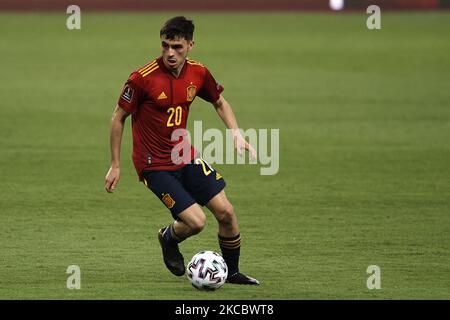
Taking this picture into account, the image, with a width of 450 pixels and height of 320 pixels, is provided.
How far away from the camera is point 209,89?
10.5 meters

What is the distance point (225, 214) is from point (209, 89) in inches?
46.8

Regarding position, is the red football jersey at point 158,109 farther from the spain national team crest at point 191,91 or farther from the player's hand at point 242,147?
the player's hand at point 242,147

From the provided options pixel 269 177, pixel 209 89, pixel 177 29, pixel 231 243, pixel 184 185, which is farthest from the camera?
pixel 269 177

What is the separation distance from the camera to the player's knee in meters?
10.1

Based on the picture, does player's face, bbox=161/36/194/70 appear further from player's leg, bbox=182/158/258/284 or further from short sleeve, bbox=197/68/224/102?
player's leg, bbox=182/158/258/284

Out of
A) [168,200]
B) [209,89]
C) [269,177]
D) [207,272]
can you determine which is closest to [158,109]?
[209,89]

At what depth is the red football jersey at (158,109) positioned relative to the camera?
32.8ft

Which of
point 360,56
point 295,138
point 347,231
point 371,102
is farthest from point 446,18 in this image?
point 347,231

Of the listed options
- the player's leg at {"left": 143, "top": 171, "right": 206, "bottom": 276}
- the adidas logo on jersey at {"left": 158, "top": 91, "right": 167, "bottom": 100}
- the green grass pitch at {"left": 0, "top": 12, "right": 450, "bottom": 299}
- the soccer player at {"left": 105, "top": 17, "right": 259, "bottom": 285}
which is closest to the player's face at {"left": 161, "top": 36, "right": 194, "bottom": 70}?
the soccer player at {"left": 105, "top": 17, "right": 259, "bottom": 285}

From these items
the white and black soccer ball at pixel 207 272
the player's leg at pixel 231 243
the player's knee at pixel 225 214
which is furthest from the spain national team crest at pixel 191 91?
the white and black soccer ball at pixel 207 272

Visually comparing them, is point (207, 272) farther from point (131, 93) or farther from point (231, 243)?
point (131, 93)

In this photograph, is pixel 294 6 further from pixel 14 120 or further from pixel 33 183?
pixel 33 183

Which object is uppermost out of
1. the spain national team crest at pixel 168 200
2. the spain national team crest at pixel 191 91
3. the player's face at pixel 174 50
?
the player's face at pixel 174 50

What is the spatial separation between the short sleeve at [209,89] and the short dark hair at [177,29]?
575 millimetres
